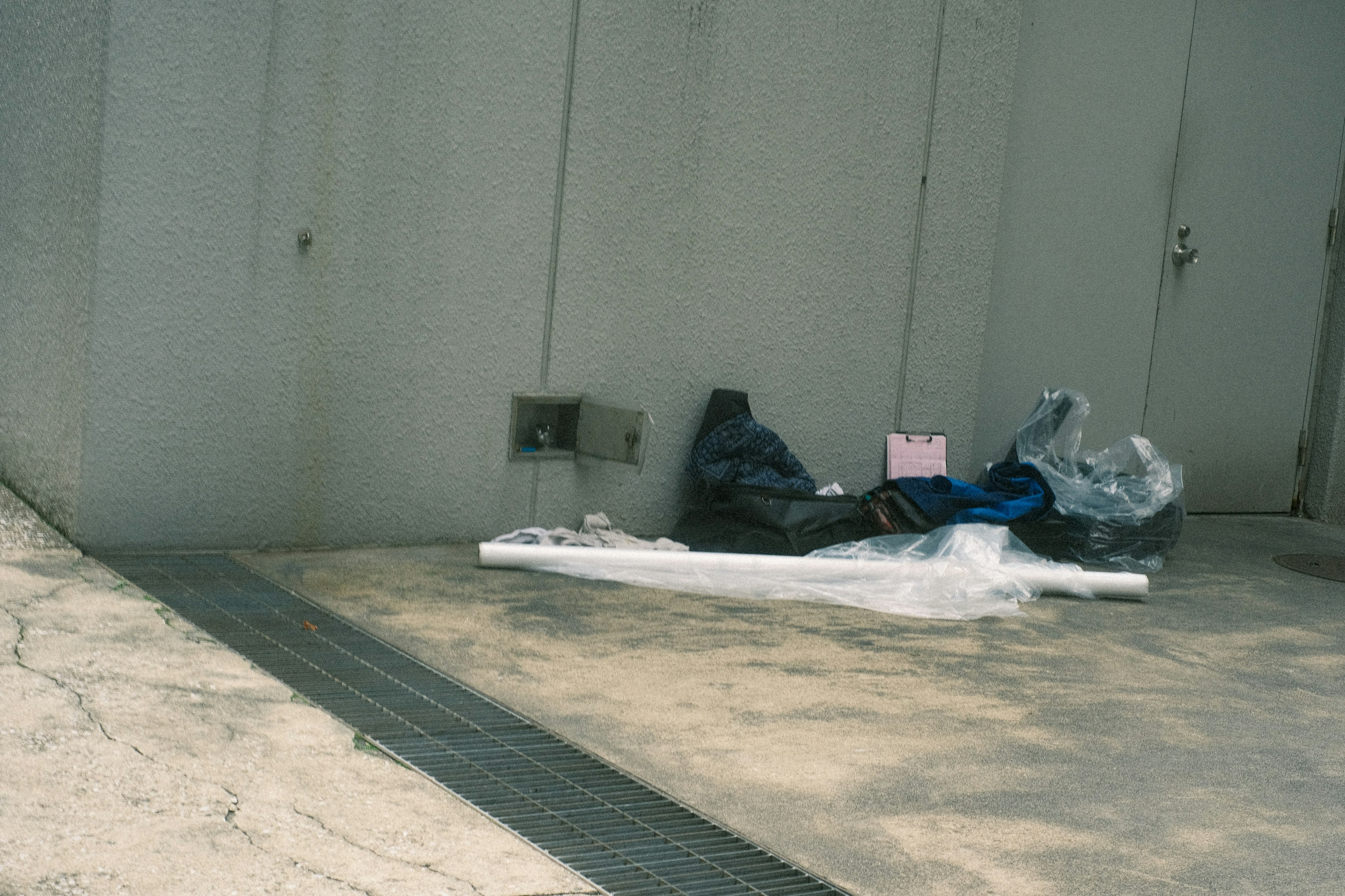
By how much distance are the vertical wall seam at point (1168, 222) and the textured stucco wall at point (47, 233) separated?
4257 millimetres

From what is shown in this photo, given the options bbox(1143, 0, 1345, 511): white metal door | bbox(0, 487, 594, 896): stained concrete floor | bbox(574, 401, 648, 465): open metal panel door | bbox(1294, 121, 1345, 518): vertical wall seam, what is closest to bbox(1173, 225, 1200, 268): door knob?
bbox(1143, 0, 1345, 511): white metal door

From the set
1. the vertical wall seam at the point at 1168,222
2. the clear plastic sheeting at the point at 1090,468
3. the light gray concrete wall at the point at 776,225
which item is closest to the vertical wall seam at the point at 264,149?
the light gray concrete wall at the point at 776,225

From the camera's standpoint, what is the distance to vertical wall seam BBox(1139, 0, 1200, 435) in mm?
5707

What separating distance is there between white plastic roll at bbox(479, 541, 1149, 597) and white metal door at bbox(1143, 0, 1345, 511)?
6.19 feet

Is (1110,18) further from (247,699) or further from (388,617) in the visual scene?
(247,699)

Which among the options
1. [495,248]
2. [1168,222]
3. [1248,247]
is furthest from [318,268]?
[1248,247]

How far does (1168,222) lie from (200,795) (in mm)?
4887

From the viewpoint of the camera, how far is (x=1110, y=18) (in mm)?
5449

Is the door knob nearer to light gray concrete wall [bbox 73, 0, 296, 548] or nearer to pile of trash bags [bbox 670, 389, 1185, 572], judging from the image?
pile of trash bags [bbox 670, 389, 1185, 572]

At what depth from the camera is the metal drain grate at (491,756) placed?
2068 mm

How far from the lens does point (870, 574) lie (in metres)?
4.04

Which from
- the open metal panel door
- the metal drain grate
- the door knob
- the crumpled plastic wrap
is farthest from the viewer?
the door knob

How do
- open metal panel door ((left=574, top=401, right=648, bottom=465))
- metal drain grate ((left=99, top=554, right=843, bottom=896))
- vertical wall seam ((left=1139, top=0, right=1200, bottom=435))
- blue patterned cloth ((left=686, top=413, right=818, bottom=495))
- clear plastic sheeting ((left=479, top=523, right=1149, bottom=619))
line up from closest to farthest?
metal drain grate ((left=99, top=554, right=843, bottom=896))
clear plastic sheeting ((left=479, top=523, right=1149, bottom=619))
open metal panel door ((left=574, top=401, right=648, bottom=465))
blue patterned cloth ((left=686, top=413, right=818, bottom=495))
vertical wall seam ((left=1139, top=0, right=1200, bottom=435))

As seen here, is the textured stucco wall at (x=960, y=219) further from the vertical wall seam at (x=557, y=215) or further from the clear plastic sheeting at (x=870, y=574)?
the vertical wall seam at (x=557, y=215)
